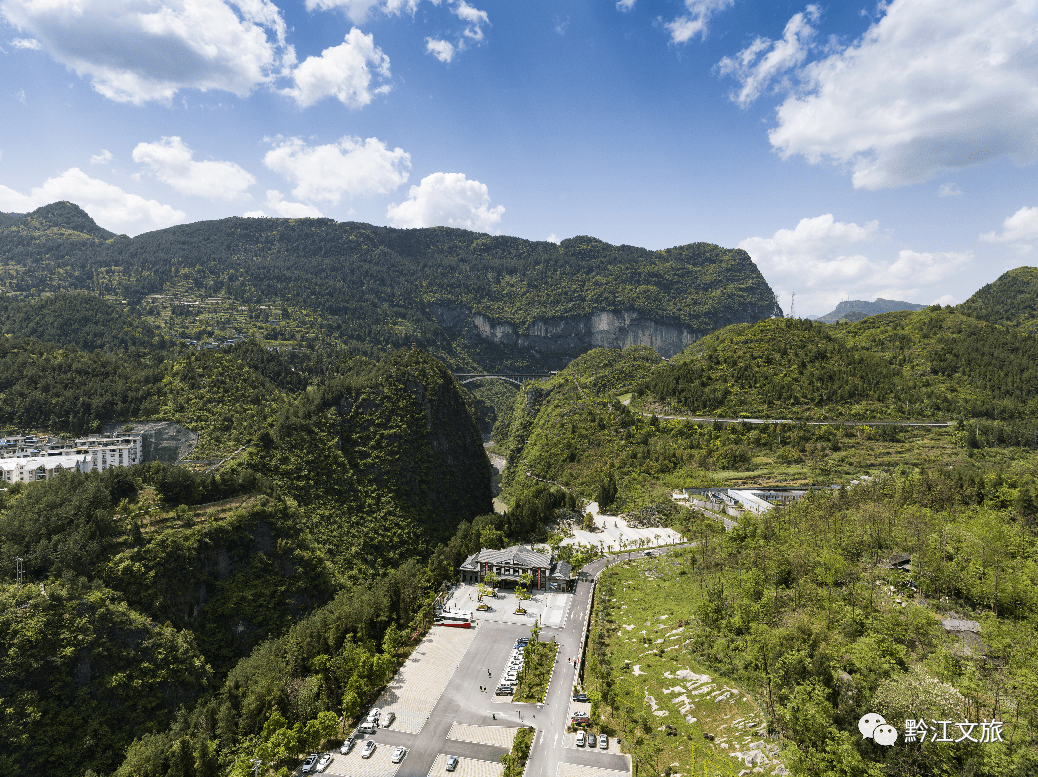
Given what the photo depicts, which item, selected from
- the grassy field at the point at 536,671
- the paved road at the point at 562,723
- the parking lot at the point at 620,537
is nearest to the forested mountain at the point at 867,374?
the parking lot at the point at 620,537

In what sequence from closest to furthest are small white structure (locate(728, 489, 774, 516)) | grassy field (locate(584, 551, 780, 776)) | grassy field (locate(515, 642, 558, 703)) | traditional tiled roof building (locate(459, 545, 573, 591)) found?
grassy field (locate(584, 551, 780, 776)) → grassy field (locate(515, 642, 558, 703)) → traditional tiled roof building (locate(459, 545, 573, 591)) → small white structure (locate(728, 489, 774, 516))

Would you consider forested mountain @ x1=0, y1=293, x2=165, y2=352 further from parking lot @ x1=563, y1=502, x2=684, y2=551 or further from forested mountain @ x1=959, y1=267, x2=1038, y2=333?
forested mountain @ x1=959, y1=267, x2=1038, y2=333

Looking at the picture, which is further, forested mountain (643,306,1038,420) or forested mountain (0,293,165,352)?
forested mountain (0,293,165,352)

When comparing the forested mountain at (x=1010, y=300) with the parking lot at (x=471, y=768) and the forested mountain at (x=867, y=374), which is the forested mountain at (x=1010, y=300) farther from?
the parking lot at (x=471, y=768)

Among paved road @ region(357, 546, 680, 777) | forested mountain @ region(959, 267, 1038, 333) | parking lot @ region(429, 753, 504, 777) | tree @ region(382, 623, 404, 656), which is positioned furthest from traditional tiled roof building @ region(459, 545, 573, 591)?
forested mountain @ region(959, 267, 1038, 333)

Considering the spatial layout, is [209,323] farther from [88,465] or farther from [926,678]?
[926,678]

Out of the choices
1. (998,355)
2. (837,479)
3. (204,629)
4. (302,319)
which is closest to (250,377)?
(204,629)

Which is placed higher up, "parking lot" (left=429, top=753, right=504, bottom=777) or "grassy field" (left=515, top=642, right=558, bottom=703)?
"grassy field" (left=515, top=642, right=558, bottom=703)
